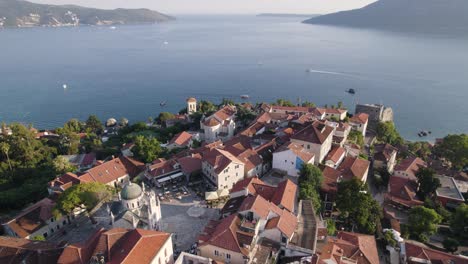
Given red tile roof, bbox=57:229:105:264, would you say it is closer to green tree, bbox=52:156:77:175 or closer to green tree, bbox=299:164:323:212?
green tree, bbox=299:164:323:212

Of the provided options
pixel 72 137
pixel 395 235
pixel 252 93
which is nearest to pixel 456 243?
pixel 395 235

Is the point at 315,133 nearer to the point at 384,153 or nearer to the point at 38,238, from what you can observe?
the point at 384,153

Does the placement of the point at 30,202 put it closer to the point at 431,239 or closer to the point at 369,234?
the point at 369,234

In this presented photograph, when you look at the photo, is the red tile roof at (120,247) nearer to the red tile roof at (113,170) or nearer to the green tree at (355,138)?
the red tile roof at (113,170)

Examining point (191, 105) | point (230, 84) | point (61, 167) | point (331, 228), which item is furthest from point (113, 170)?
point (230, 84)

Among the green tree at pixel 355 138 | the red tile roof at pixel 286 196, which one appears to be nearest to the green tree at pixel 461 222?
the red tile roof at pixel 286 196
